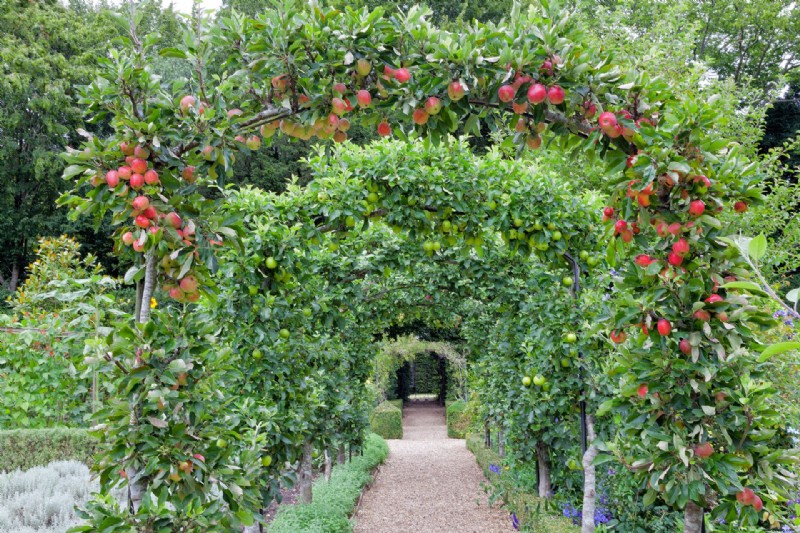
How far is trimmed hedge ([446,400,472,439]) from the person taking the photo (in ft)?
49.1

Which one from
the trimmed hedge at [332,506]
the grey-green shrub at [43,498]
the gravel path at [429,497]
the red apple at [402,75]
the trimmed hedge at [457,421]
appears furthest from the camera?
the trimmed hedge at [457,421]

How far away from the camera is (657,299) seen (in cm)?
192

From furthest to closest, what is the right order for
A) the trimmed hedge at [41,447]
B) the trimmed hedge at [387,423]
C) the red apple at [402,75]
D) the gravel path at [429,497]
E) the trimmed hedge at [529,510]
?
the trimmed hedge at [387,423] < the gravel path at [429,497] < the trimmed hedge at [41,447] < the trimmed hedge at [529,510] < the red apple at [402,75]

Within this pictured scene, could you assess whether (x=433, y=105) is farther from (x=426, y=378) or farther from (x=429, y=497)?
(x=426, y=378)

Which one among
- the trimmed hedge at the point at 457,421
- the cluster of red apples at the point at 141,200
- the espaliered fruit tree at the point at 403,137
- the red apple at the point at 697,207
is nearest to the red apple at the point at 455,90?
the espaliered fruit tree at the point at 403,137

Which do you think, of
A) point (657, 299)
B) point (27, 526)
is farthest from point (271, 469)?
point (657, 299)

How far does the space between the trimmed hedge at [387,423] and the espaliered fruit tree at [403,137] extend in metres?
13.0

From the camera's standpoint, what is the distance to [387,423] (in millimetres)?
14836

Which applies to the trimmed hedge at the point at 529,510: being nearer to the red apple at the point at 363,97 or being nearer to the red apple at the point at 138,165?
the red apple at the point at 363,97

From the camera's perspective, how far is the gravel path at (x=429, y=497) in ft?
20.6

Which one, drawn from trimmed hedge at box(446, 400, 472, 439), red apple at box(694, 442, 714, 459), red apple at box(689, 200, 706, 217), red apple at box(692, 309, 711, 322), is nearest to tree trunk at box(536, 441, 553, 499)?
red apple at box(694, 442, 714, 459)

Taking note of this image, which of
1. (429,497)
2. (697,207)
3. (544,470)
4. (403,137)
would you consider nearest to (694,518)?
(697,207)

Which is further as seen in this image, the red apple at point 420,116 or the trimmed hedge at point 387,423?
the trimmed hedge at point 387,423

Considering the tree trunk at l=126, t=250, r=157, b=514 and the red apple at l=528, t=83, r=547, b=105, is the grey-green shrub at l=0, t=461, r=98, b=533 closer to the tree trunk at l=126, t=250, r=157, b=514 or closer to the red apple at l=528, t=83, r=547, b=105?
the tree trunk at l=126, t=250, r=157, b=514
